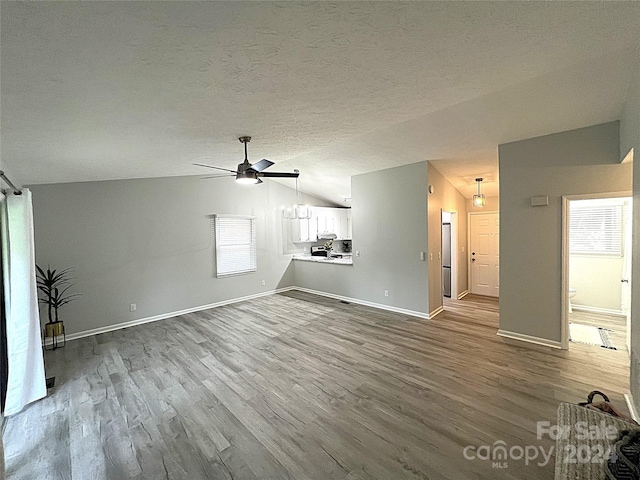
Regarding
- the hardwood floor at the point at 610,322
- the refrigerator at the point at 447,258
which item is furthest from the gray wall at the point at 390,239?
the hardwood floor at the point at 610,322

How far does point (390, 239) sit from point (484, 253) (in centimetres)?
288

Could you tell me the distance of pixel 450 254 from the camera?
21.4 feet

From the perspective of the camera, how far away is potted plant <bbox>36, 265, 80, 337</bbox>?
3.95m

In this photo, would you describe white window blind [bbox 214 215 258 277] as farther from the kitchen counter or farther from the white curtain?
the white curtain

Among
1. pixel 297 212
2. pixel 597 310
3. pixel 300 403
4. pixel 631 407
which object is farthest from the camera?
pixel 297 212

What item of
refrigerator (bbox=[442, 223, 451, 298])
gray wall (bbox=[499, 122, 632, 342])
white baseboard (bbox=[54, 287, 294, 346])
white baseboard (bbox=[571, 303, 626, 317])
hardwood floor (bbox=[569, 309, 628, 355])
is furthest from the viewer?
refrigerator (bbox=[442, 223, 451, 298])

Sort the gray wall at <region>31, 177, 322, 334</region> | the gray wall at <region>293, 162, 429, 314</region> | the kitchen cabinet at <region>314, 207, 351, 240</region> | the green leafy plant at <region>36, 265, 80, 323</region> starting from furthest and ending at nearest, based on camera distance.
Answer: the kitchen cabinet at <region>314, 207, 351, 240</region>, the gray wall at <region>293, 162, 429, 314</region>, the gray wall at <region>31, 177, 322, 334</region>, the green leafy plant at <region>36, 265, 80, 323</region>

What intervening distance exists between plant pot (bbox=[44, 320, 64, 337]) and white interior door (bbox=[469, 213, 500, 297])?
815 cm

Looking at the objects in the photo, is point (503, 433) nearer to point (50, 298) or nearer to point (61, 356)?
point (61, 356)

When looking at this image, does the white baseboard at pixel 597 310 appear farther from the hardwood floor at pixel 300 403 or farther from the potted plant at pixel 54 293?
→ the potted plant at pixel 54 293

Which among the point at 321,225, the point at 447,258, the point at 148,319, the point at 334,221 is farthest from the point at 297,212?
the point at 148,319

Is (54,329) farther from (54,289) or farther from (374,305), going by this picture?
(374,305)

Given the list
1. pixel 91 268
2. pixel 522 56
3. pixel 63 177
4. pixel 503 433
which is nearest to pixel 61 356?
pixel 91 268

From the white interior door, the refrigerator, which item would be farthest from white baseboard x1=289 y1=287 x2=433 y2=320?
the white interior door
